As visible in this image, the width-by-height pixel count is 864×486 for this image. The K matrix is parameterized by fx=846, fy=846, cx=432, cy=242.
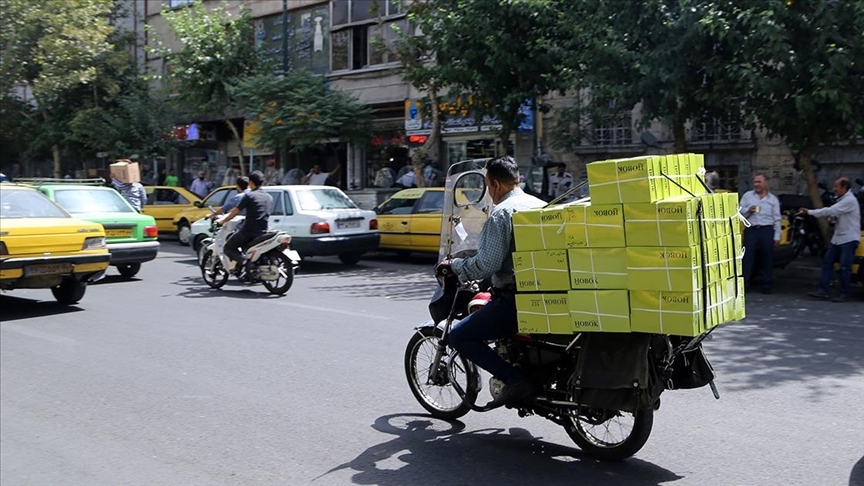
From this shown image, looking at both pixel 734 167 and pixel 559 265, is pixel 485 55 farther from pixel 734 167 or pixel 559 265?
pixel 559 265

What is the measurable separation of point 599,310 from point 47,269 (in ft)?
27.0

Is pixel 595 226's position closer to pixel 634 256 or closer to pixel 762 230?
pixel 634 256

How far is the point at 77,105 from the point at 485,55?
61.8ft

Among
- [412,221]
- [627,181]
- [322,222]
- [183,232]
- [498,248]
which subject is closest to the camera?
[627,181]

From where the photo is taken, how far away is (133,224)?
14.2 metres

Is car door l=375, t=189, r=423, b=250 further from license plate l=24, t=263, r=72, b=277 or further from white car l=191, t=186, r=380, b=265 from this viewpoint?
license plate l=24, t=263, r=72, b=277

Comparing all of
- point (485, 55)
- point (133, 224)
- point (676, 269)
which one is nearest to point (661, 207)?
point (676, 269)

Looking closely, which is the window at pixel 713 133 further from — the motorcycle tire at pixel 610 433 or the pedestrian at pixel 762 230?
the motorcycle tire at pixel 610 433

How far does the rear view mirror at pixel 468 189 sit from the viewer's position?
588 cm

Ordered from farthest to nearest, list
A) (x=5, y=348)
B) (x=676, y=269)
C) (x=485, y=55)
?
(x=485, y=55)
(x=5, y=348)
(x=676, y=269)

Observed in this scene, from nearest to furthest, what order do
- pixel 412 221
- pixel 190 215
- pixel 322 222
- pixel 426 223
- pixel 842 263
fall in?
pixel 842 263
pixel 322 222
pixel 426 223
pixel 412 221
pixel 190 215

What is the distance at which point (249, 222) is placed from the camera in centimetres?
1252

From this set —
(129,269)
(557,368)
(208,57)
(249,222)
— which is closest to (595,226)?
(557,368)

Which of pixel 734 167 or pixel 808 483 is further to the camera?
pixel 734 167
